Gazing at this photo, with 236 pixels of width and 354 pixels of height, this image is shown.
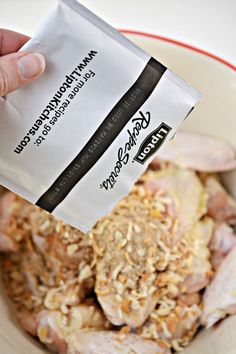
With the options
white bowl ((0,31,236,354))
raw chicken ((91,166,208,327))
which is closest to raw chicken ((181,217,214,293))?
raw chicken ((91,166,208,327))

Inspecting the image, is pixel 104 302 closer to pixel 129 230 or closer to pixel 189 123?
pixel 129 230

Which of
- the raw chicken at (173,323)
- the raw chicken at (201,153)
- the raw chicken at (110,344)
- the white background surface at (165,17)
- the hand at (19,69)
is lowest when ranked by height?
the raw chicken at (110,344)

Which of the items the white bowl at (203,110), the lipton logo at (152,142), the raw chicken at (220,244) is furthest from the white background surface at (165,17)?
the lipton logo at (152,142)

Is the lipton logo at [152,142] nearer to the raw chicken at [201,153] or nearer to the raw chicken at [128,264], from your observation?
the raw chicken at [128,264]

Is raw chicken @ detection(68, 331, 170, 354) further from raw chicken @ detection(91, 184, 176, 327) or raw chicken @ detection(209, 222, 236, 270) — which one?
raw chicken @ detection(209, 222, 236, 270)

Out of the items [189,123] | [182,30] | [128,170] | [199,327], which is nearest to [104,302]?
[199,327]

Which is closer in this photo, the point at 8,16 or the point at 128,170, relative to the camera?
the point at 128,170

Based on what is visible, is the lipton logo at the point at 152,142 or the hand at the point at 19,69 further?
the lipton logo at the point at 152,142
